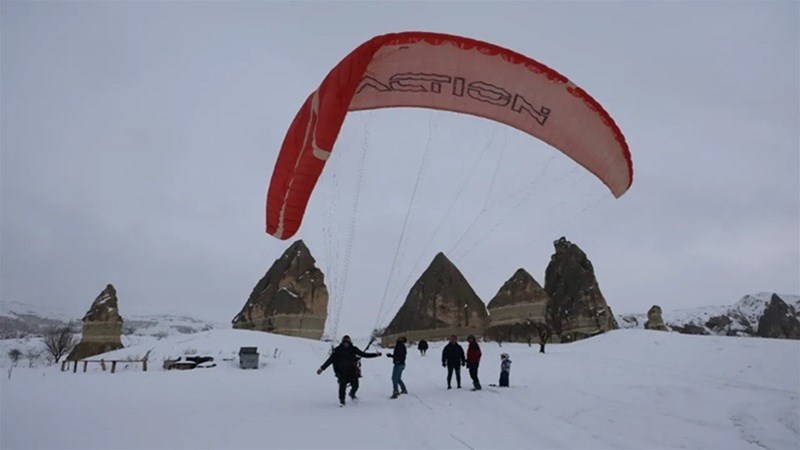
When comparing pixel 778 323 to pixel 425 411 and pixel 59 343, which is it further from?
pixel 59 343

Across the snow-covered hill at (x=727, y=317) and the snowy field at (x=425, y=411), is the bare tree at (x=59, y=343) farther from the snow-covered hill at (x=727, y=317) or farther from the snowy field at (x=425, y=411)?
the snow-covered hill at (x=727, y=317)

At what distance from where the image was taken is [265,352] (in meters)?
24.5

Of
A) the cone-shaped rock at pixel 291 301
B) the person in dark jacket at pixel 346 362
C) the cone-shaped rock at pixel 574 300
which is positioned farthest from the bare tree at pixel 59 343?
the cone-shaped rock at pixel 574 300

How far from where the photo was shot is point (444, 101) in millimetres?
9875

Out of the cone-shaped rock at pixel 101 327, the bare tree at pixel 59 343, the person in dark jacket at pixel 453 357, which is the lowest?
the bare tree at pixel 59 343

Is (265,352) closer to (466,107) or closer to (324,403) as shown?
(324,403)

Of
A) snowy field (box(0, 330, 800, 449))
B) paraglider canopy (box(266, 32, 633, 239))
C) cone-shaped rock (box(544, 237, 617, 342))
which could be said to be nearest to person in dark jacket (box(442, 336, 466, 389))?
snowy field (box(0, 330, 800, 449))

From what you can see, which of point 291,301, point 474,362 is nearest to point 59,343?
point 291,301

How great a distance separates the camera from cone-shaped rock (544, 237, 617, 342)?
122 ft

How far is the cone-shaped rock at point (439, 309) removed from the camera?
135 ft

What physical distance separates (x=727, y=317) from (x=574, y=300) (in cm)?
4810

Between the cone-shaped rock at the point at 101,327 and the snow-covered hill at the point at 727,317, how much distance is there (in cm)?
5925

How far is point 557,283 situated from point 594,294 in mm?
3800

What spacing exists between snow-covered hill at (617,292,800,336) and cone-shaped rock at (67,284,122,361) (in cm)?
5925
